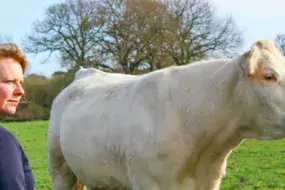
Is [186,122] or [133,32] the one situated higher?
[133,32]

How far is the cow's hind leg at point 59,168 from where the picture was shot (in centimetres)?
601

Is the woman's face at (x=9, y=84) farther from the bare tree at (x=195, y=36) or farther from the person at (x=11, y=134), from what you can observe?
the bare tree at (x=195, y=36)

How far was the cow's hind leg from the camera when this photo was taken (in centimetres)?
601

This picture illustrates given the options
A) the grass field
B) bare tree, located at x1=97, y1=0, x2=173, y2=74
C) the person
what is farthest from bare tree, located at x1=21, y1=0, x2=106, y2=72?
the person

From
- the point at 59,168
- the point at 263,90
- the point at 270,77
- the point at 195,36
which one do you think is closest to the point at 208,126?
the point at 263,90

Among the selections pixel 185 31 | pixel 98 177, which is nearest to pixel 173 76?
pixel 98 177

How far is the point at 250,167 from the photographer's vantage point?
11445 mm

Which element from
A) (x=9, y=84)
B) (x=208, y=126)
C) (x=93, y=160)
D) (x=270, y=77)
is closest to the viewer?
(x=9, y=84)

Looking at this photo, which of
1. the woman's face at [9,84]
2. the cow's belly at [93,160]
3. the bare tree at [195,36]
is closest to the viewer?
the woman's face at [9,84]

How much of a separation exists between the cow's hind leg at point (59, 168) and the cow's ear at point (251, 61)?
9.98 ft

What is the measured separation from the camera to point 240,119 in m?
3.95

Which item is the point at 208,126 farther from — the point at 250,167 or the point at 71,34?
Answer: the point at 71,34

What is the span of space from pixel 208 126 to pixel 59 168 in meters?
2.68

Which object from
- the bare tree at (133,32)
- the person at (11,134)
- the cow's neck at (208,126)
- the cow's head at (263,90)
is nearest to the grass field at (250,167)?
the cow's neck at (208,126)
